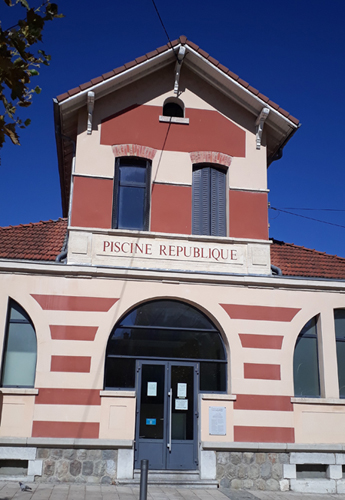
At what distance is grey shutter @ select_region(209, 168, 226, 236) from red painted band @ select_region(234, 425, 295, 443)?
4.52 metres

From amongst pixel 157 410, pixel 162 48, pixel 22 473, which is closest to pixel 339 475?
pixel 157 410

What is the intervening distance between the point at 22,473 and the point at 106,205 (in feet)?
19.6

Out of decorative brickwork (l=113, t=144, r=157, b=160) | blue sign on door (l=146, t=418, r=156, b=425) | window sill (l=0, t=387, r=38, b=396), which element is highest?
decorative brickwork (l=113, t=144, r=157, b=160)

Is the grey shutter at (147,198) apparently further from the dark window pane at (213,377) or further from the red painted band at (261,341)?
the dark window pane at (213,377)

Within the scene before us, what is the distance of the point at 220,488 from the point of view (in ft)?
35.6

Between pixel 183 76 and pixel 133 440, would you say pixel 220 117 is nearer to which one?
pixel 183 76

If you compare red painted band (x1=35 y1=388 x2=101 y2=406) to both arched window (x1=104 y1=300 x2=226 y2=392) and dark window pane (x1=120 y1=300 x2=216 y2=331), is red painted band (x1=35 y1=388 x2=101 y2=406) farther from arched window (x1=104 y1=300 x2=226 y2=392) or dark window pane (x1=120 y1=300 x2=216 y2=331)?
dark window pane (x1=120 y1=300 x2=216 y2=331)

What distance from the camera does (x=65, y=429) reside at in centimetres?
1071

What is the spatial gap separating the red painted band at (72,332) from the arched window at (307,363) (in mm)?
4740

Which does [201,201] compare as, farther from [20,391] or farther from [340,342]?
[20,391]

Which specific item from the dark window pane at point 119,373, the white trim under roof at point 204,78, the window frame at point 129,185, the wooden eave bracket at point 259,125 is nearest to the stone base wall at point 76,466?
the dark window pane at point 119,373

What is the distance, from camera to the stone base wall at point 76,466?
1049 centimetres

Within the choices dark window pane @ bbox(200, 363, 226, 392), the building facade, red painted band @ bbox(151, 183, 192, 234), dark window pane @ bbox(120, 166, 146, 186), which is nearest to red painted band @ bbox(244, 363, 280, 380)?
the building facade

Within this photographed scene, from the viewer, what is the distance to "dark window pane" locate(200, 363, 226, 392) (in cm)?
1173
